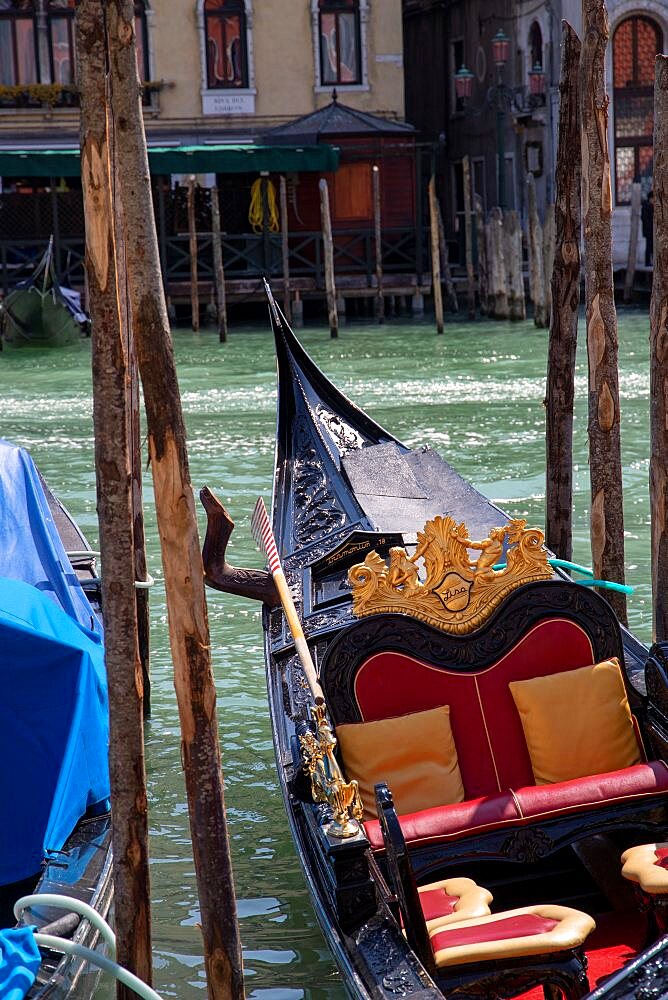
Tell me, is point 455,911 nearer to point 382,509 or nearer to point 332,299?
point 382,509

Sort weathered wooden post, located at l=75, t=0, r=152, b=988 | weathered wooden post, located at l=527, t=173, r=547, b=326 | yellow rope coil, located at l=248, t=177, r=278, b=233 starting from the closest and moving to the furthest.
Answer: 1. weathered wooden post, located at l=75, t=0, r=152, b=988
2. weathered wooden post, located at l=527, t=173, r=547, b=326
3. yellow rope coil, located at l=248, t=177, r=278, b=233

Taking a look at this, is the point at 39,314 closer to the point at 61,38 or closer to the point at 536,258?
the point at 61,38

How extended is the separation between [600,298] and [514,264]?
34.0 feet

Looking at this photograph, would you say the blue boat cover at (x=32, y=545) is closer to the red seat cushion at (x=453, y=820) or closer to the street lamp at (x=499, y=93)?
the red seat cushion at (x=453, y=820)

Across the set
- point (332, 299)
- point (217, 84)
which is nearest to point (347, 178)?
point (217, 84)

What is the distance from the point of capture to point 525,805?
285 centimetres

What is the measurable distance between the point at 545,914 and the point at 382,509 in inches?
82.3

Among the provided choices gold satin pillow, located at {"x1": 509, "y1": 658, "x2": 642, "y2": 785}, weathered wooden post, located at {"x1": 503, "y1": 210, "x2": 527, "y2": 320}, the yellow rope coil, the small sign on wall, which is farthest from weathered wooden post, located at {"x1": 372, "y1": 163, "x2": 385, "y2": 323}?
gold satin pillow, located at {"x1": 509, "y1": 658, "x2": 642, "y2": 785}

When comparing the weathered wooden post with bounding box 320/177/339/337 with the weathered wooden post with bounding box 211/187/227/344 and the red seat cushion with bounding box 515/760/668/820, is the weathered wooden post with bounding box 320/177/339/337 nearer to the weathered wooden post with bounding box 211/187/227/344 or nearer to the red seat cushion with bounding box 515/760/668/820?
the weathered wooden post with bounding box 211/187/227/344

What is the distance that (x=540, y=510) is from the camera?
7367 mm

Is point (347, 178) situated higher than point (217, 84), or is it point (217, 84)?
point (217, 84)

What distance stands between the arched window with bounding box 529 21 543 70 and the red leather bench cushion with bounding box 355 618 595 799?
14.1 metres

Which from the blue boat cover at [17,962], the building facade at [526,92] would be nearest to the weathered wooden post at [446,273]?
the building facade at [526,92]

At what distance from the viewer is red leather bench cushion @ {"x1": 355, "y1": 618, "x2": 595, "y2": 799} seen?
3051mm
